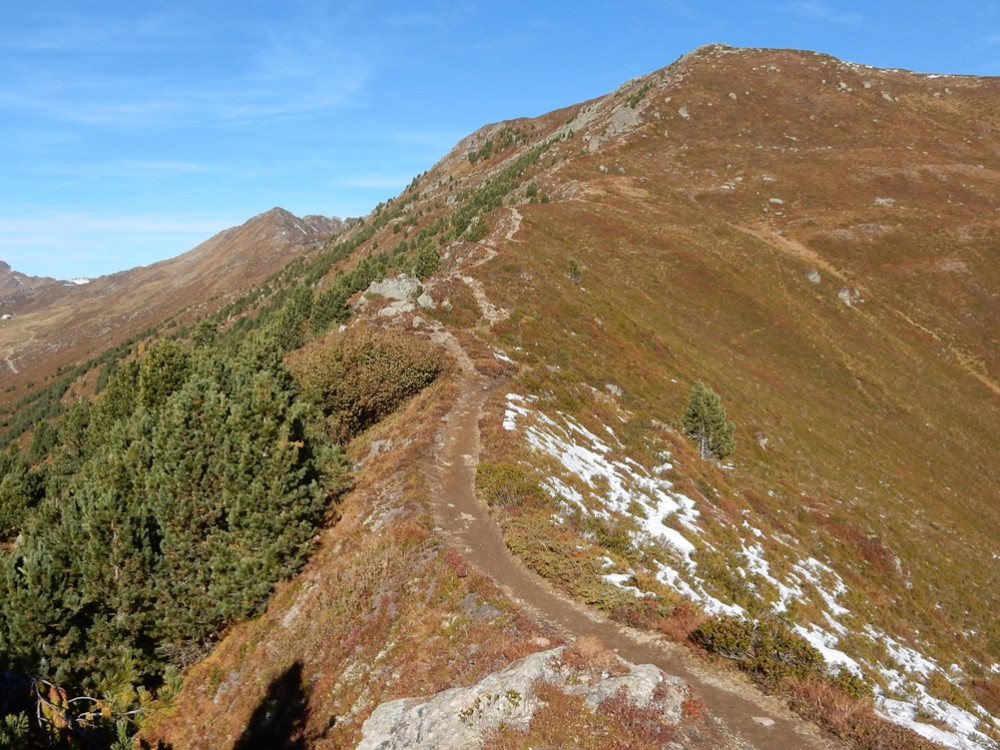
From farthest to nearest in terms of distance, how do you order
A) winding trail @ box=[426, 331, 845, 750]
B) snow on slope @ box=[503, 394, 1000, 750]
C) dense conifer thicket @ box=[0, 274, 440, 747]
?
snow on slope @ box=[503, 394, 1000, 750] → dense conifer thicket @ box=[0, 274, 440, 747] → winding trail @ box=[426, 331, 845, 750]

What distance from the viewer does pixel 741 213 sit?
100875mm

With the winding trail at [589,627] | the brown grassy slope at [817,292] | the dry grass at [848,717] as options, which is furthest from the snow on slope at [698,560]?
the brown grassy slope at [817,292]

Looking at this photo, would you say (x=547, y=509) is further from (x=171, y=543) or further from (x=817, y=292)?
(x=817, y=292)

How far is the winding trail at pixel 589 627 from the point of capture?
1152cm

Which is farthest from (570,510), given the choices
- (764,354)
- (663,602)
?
Answer: (764,354)

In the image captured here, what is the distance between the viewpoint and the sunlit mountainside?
1352cm

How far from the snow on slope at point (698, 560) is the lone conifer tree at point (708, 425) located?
8.62 m

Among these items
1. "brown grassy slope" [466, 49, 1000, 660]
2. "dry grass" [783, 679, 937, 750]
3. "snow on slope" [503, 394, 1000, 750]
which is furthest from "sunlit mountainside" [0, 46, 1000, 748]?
"brown grassy slope" [466, 49, 1000, 660]

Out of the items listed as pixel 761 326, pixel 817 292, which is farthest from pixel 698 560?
pixel 817 292

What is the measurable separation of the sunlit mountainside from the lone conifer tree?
3.12ft

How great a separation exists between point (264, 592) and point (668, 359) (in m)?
44.2

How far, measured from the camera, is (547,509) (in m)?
21.9

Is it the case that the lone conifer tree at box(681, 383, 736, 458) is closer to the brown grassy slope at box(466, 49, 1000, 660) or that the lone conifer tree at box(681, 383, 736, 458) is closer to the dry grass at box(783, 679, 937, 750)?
the brown grassy slope at box(466, 49, 1000, 660)

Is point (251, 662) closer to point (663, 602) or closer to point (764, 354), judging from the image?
point (663, 602)
